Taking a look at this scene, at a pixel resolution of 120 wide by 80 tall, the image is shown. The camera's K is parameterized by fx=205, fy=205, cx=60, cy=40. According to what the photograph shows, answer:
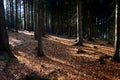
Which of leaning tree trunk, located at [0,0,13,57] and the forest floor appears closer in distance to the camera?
the forest floor

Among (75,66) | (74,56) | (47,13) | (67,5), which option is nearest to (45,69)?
(75,66)

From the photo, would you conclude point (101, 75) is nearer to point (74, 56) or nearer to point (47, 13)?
point (74, 56)

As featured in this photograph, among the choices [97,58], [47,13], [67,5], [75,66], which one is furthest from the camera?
[47,13]

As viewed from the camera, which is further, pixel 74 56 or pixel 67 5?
pixel 67 5

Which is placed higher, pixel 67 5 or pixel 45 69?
pixel 67 5

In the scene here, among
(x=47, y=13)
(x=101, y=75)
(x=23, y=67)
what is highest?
(x=47, y=13)

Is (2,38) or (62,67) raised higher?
(2,38)

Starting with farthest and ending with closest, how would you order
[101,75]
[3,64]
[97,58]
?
[97,58] → [101,75] → [3,64]

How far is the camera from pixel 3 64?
1151 centimetres

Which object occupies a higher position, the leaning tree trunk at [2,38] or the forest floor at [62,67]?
the leaning tree trunk at [2,38]

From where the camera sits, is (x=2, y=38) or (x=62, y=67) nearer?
(x=62, y=67)

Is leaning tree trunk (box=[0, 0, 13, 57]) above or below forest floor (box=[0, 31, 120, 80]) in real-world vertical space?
above

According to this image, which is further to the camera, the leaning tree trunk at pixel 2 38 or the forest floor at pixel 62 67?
the leaning tree trunk at pixel 2 38

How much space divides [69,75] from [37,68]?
1932mm
